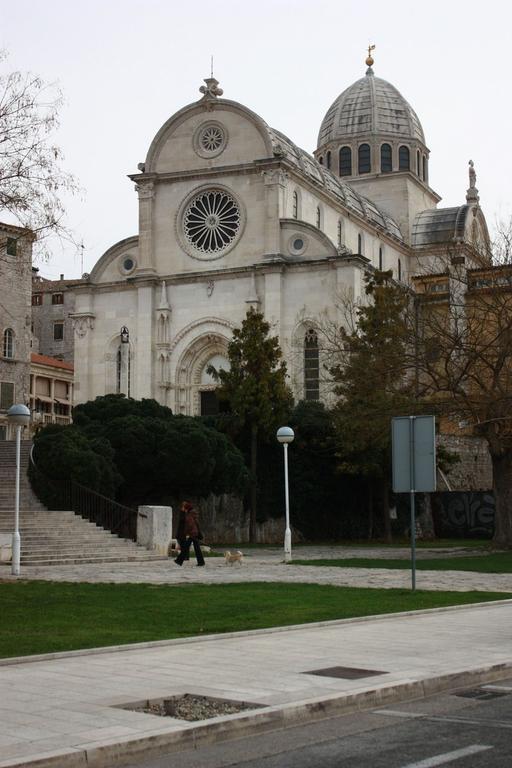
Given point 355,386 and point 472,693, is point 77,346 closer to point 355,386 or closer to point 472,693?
point 355,386

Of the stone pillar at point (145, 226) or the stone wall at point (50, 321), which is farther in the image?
the stone wall at point (50, 321)

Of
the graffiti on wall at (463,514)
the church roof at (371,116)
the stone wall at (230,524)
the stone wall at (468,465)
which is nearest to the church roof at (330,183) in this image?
the church roof at (371,116)

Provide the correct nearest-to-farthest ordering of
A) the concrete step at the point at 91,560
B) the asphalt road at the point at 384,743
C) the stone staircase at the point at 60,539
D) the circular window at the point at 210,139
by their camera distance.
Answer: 1. the asphalt road at the point at 384,743
2. the concrete step at the point at 91,560
3. the stone staircase at the point at 60,539
4. the circular window at the point at 210,139

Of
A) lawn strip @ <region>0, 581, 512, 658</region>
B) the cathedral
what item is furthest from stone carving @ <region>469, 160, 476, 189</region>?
lawn strip @ <region>0, 581, 512, 658</region>

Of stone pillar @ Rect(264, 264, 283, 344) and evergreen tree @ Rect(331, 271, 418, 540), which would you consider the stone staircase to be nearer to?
evergreen tree @ Rect(331, 271, 418, 540)

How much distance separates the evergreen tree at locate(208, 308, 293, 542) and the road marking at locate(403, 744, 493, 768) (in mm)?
37016

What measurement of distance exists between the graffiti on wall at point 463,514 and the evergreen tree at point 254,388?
11.4 m

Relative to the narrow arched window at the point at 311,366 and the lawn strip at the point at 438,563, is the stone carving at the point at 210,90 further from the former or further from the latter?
the lawn strip at the point at 438,563

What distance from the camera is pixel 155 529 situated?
105 feet

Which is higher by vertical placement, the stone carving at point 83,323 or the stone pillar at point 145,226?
the stone pillar at point 145,226

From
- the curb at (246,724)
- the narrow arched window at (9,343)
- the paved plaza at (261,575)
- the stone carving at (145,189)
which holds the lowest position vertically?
the paved plaza at (261,575)

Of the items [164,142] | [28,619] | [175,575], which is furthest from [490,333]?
[164,142]

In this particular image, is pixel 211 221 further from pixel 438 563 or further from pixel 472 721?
pixel 472 721

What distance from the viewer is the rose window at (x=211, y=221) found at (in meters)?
61.3
